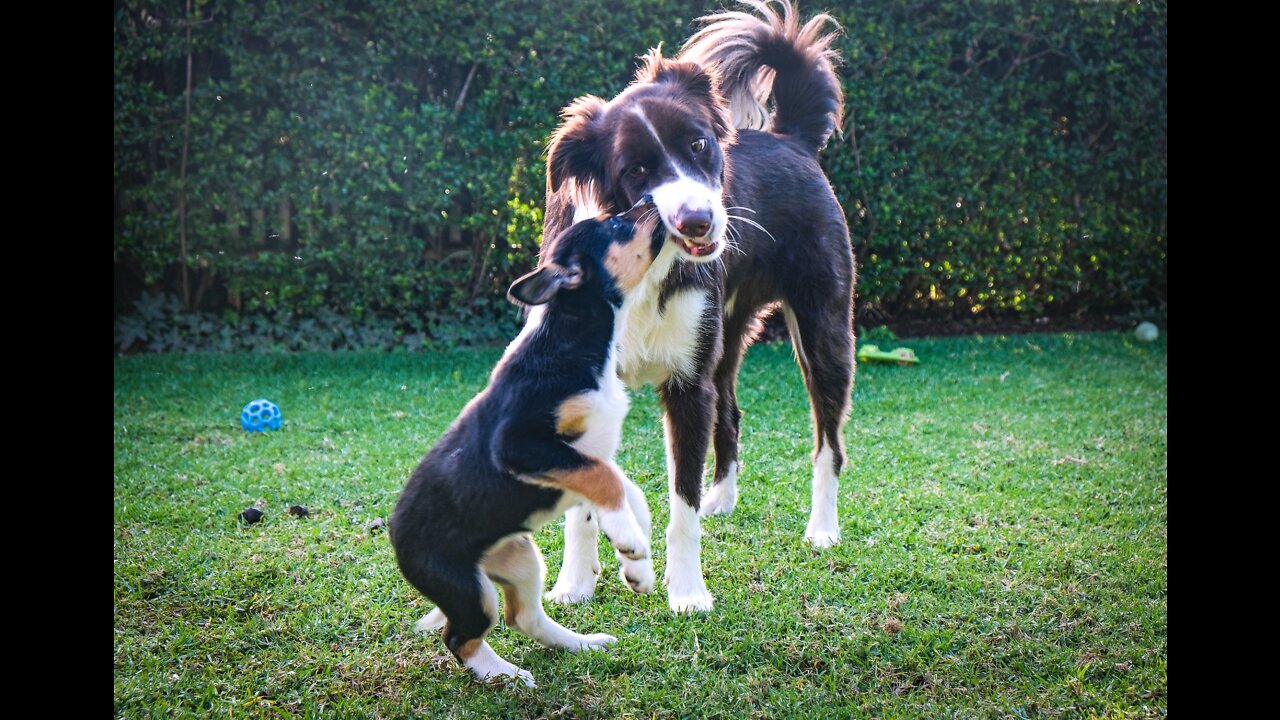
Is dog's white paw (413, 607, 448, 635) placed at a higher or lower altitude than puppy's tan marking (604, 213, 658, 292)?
lower

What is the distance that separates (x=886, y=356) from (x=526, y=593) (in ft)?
17.2

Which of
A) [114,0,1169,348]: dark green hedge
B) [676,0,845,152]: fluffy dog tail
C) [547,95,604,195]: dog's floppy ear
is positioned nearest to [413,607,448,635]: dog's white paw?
[547,95,604,195]: dog's floppy ear

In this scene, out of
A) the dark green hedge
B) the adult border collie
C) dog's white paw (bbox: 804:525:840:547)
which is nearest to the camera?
the adult border collie

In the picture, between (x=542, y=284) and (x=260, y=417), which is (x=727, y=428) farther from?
(x=260, y=417)

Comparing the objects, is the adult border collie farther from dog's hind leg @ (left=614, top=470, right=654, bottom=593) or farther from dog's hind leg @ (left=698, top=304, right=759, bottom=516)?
dog's hind leg @ (left=614, top=470, right=654, bottom=593)

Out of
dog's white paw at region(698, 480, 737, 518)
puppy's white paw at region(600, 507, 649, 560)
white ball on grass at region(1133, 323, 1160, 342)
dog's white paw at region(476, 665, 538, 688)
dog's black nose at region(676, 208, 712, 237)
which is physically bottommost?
white ball on grass at region(1133, 323, 1160, 342)

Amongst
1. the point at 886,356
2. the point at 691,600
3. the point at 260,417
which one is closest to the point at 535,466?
the point at 691,600

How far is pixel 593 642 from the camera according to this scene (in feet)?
10.1

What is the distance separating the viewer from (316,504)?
4426 millimetres

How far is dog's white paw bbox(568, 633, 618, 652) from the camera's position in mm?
3055

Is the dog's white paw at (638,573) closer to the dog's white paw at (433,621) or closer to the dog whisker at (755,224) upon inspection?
the dog's white paw at (433,621)

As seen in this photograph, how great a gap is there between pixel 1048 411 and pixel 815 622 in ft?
12.1

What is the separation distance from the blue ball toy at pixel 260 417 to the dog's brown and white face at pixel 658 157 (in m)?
3.12

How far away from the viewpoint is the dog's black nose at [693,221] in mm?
2945
